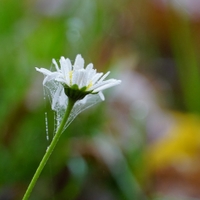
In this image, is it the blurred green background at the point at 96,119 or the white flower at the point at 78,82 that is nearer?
the white flower at the point at 78,82

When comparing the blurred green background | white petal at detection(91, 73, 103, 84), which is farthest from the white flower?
the blurred green background

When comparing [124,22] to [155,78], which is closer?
[155,78]

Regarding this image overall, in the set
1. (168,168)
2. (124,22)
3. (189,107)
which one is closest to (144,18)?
(124,22)

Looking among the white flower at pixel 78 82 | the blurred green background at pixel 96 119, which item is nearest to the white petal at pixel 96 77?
the white flower at pixel 78 82

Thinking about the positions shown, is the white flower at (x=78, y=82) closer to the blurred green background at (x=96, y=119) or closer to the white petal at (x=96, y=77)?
the white petal at (x=96, y=77)

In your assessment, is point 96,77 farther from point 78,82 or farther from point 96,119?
point 96,119

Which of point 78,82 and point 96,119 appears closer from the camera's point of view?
point 78,82

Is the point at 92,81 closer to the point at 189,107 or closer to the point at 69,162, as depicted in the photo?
the point at 69,162

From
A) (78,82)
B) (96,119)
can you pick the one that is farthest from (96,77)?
(96,119)
